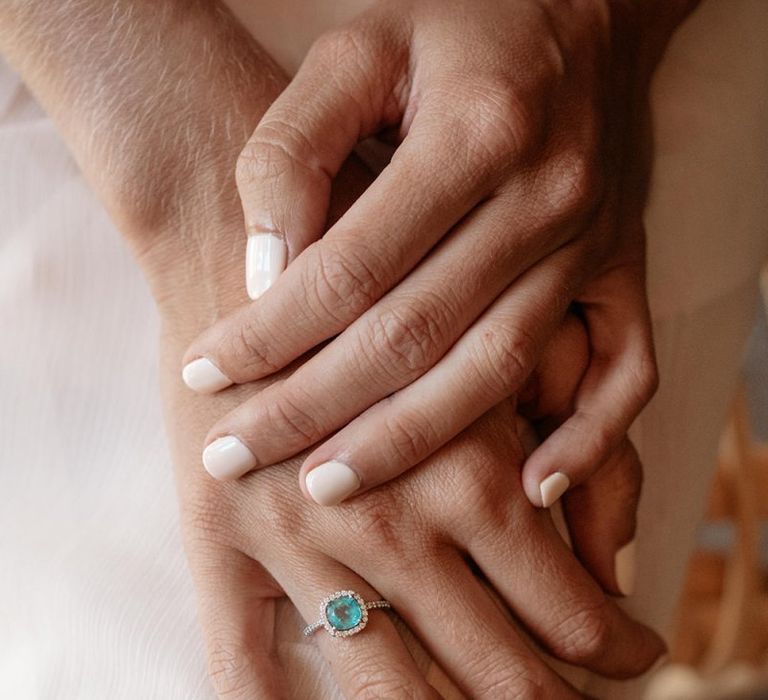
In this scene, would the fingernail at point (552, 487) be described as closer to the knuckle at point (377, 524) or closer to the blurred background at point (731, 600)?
the knuckle at point (377, 524)

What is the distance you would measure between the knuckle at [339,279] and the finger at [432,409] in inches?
3.0

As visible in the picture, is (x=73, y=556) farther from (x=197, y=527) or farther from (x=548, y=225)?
(x=548, y=225)

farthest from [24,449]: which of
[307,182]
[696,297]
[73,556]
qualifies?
[696,297]

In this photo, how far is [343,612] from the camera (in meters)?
0.66

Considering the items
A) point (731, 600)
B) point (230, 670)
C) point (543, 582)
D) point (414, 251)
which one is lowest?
point (731, 600)

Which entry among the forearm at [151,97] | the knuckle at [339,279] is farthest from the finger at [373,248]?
the forearm at [151,97]

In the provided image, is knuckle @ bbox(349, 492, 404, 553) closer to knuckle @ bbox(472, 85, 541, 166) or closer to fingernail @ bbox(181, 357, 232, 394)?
fingernail @ bbox(181, 357, 232, 394)

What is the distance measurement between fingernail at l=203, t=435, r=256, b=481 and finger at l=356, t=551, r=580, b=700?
119 millimetres

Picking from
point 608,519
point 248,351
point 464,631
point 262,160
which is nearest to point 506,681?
point 464,631

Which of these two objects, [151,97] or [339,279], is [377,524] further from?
[151,97]

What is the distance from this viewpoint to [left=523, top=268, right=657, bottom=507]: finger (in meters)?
0.70

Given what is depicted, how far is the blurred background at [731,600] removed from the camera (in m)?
1.14

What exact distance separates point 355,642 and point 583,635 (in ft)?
0.58

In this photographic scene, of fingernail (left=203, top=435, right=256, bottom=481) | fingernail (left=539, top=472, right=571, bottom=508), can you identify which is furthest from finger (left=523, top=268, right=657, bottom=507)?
fingernail (left=203, top=435, right=256, bottom=481)
